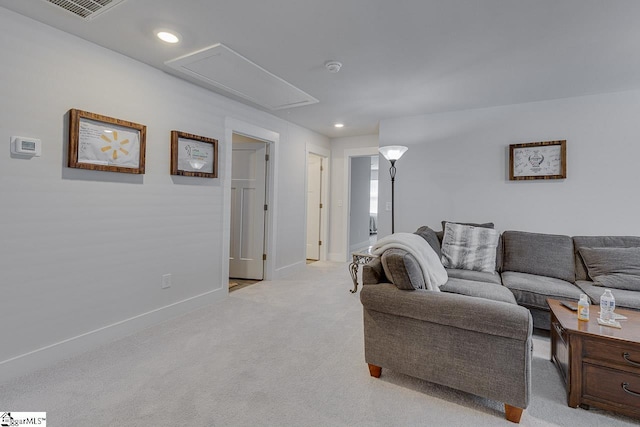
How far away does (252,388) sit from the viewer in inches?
71.7

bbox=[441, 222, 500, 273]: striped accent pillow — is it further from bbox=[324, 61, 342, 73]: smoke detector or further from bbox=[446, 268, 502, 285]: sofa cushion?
bbox=[324, 61, 342, 73]: smoke detector

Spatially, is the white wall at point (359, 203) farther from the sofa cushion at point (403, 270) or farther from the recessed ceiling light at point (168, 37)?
the recessed ceiling light at point (168, 37)

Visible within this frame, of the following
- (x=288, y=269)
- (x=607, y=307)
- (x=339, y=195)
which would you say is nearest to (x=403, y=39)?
(x=607, y=307)

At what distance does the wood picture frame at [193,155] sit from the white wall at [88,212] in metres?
0.08

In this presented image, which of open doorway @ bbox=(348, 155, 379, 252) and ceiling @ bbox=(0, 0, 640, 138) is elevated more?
ceiling @ bbox=(0, 0, 640, 138)

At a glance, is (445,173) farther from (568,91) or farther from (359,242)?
(359,242)

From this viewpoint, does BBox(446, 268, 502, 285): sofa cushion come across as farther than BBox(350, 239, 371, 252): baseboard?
No

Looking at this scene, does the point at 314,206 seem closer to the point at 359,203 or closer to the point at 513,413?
the point at 359,203

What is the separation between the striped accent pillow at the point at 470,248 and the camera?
302 centimetres

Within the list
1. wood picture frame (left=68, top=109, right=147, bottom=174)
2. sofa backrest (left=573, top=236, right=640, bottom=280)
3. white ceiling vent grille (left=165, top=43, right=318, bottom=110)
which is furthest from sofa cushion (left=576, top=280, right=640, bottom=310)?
wood picture frame (left=68, top=109, right=147, bottom=174)

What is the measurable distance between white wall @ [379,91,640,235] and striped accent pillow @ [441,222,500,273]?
706 millimetres

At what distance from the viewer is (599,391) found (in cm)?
162

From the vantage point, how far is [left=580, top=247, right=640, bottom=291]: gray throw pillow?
2467 millimetres

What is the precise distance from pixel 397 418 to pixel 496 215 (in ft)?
9.59
